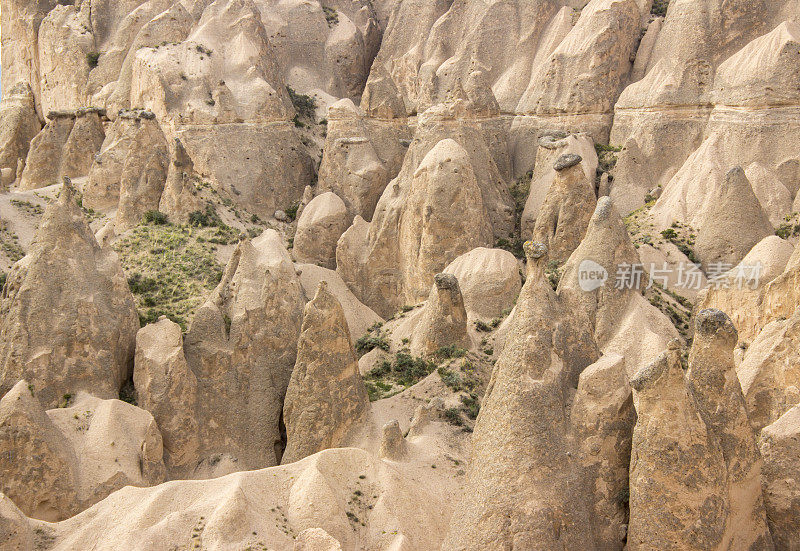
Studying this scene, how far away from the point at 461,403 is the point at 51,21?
170 ft

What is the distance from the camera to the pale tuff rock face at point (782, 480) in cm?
1449

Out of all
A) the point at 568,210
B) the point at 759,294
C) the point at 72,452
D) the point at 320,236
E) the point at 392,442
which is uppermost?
the point at 759,294

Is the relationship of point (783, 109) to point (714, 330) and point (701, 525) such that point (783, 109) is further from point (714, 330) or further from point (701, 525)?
point (701, 525)

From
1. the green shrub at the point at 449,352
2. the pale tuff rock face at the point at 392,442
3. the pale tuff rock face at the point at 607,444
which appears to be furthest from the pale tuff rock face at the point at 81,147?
the pale tuff rock face at the point at 607,444

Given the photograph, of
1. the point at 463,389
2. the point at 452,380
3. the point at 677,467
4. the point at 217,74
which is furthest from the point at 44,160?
the point at 677,467

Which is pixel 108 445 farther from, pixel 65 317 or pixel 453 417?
pixel 453 417

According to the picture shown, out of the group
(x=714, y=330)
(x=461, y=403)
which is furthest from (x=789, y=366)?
(x=461, y=403)

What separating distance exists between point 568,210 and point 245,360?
17.4m

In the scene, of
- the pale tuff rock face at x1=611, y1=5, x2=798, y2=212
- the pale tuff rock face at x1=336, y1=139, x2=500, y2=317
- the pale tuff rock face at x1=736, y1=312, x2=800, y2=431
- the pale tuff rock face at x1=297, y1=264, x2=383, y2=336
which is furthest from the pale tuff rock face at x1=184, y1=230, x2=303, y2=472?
the pale tuff rock face at x1=611, y1=5, x2=798, y2=212

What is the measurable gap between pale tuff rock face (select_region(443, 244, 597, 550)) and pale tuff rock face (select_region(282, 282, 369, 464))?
1030cm

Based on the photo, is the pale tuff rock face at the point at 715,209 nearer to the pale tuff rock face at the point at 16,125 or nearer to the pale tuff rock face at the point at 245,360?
the pale tuff rock face at the point at 245,360

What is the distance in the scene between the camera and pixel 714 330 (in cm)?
1418

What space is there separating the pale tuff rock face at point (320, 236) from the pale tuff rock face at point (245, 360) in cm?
1177

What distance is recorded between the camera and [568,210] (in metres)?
34.5
